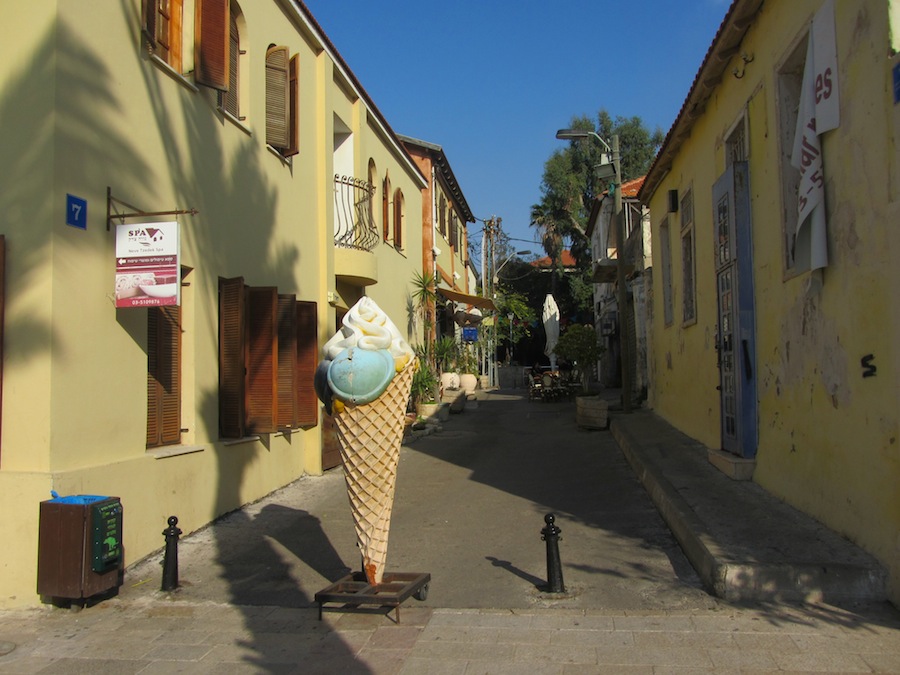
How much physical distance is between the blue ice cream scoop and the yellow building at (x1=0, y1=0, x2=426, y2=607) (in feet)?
7.30

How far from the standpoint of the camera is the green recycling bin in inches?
231

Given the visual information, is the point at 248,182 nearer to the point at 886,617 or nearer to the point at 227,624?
the point at 227,624

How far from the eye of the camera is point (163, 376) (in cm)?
802

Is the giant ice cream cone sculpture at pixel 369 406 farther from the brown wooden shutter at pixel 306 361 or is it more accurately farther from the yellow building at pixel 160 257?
the brown wooden shutter at pixel 306 361

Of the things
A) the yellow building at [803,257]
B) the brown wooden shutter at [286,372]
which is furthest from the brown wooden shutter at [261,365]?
the yellow building at [803,257]

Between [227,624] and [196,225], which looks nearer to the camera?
[227,624]

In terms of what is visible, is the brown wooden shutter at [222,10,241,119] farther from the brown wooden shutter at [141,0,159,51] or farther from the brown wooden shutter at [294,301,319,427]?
the brown wooden shutter at [294,301,319,427]

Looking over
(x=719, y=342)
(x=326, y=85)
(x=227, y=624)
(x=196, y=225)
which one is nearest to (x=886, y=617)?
(x=227, y=624)

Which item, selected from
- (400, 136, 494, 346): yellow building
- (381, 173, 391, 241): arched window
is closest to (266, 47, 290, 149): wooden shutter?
(381, 173, 391, 241): arched window

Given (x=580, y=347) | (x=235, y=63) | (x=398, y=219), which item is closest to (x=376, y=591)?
(x=235, y=63)

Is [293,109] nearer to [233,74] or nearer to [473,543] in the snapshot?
[233,74]

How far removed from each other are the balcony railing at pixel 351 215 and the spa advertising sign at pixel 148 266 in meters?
6.55

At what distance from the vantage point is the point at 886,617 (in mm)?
5016

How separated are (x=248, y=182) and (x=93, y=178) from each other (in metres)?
3.21
